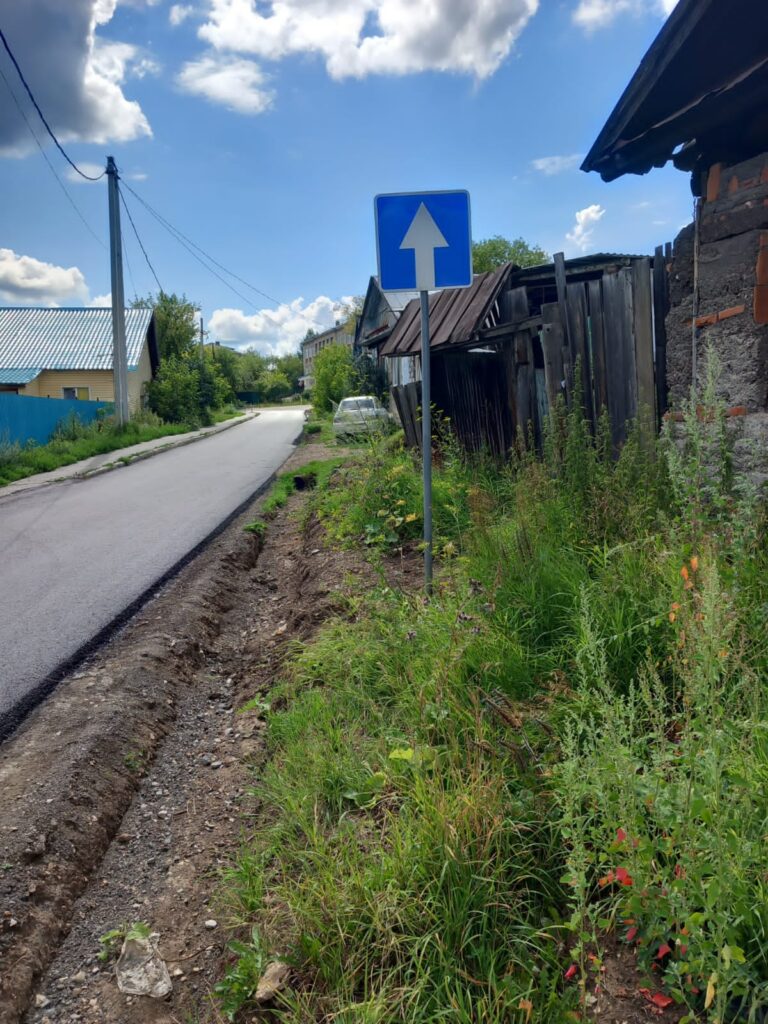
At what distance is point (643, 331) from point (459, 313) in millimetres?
3832

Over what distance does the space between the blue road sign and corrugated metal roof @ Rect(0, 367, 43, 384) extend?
Answer: 3405 centimetres

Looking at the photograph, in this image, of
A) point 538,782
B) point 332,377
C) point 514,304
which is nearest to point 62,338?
point 332,377

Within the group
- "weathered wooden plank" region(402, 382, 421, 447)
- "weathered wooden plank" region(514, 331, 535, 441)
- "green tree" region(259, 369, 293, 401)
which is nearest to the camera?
"weathered wooden plank" region(514, 331, 535, 441)

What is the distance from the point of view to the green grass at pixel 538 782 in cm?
188

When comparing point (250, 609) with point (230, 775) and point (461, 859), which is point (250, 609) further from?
point (461, 859)

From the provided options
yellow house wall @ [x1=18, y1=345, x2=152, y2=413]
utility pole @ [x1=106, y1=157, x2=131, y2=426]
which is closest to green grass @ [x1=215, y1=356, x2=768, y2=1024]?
utility pole @ [x1=106, y1=157, x2=131, y2=426]

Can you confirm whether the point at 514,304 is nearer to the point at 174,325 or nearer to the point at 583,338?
the point at 583,338

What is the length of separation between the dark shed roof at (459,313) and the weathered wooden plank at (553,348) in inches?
42.4

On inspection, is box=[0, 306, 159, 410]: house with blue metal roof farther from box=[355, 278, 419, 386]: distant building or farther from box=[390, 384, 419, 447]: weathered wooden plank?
box=[390, 384, 419, 447]: weathered wooden plank

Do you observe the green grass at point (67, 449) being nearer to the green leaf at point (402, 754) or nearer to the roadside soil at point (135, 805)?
the roadside soil at point (135, 805)

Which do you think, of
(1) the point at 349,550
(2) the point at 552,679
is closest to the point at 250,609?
(1) the point at 349,550

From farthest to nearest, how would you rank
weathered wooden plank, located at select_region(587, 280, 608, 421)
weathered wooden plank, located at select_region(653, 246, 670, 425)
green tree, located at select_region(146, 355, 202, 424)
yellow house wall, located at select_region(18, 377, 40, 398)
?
green tree, located at select_region(146, 355, 202, 424) < yellow house wall, located at select_region(18, 377, 40, 398) < weathered wooden plank, located at select_region(587, 280, 608, 421) < weathered wooden plank, located at select_region(653, 246, 670, 425)

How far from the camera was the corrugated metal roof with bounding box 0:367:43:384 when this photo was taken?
34250 millimetres

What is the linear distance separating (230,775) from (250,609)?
125 inches
